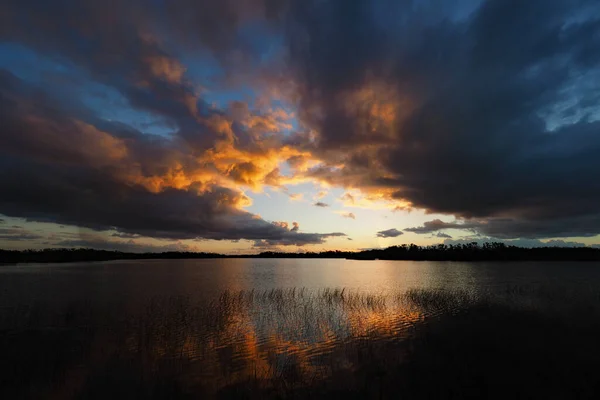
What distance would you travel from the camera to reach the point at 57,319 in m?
26.3

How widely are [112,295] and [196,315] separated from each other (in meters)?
19.2

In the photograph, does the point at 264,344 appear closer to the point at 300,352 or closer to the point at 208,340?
the point at 300,352

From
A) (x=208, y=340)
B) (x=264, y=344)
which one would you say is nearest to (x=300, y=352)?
(x=264, y=344)

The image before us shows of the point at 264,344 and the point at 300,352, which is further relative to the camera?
the point at 264,344

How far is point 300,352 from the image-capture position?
18.1 m

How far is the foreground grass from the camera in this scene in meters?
13.2

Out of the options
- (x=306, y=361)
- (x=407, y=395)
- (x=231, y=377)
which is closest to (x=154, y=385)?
(x=231, y=377)

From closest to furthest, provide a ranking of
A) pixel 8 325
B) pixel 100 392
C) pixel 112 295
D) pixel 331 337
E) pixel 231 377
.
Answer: pixel 100 392 → pixel 231 377 → pixel 331 337 → pixel 8 325 → pixel 112 295

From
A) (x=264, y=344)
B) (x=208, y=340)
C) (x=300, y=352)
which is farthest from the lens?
(x=208, y=340)

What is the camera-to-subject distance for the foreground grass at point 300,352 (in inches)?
518

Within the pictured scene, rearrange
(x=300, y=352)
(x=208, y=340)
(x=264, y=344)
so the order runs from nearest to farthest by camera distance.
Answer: (x=300, y=352), (x=264, y=344), (x=208, y=340)

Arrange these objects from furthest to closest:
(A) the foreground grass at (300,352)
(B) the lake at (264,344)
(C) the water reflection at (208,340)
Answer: (C) the water reflection at (208,340), (B) the lake at (264,344), (A) the foreground grass at (300,352)

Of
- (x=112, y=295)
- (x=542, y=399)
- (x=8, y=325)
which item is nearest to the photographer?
(x=542, y=399)

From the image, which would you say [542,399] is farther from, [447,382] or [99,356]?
[99,356]
